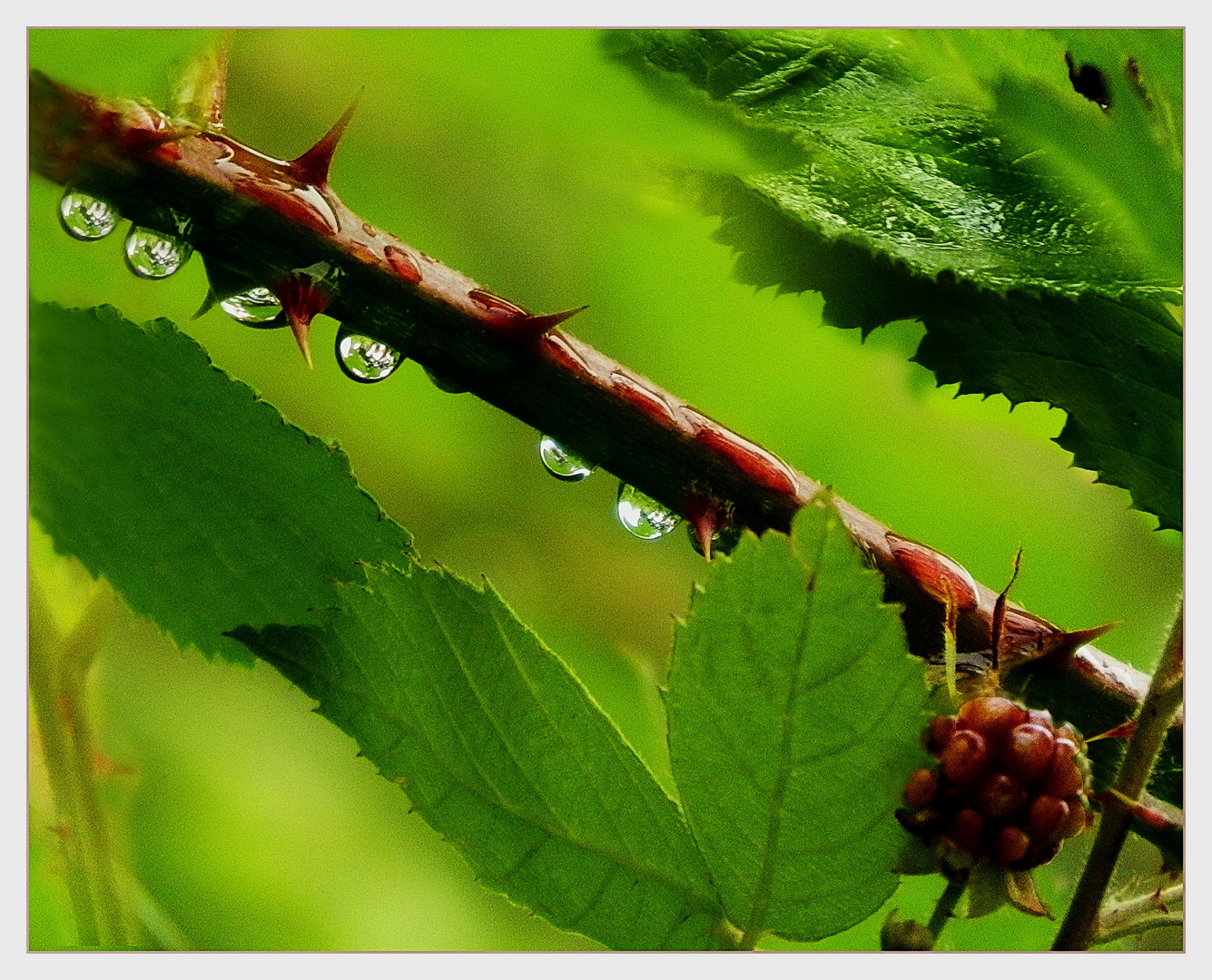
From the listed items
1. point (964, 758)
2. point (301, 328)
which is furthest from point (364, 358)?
point (964, 758)

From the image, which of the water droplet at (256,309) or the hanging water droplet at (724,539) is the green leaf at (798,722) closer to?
the hanging water droplet at (724,539)

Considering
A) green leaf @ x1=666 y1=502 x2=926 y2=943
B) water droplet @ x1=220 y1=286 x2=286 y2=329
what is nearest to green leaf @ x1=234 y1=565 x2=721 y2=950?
green leaf @ x1=666 y1=502 x2=926 y2=943

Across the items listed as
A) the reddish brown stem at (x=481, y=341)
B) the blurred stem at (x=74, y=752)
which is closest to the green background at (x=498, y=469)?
the blurred stem at (x=74, y=752)

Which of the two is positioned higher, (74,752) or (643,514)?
(643,514)

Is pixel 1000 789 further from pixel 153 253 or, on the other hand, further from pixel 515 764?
pixel 153 253

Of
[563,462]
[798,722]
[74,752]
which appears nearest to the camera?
[798,722]

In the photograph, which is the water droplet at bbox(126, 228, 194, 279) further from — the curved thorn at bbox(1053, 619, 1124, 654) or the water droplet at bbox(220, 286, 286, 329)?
the curved thorn at bbox(1053, 619, 1124, 654)
